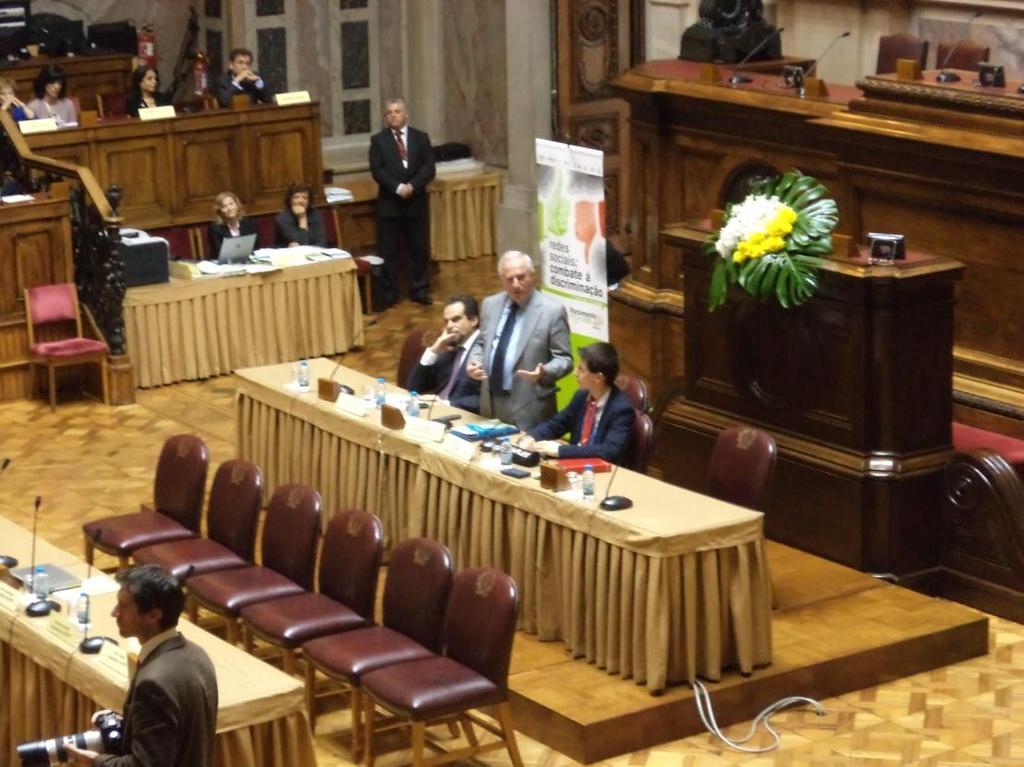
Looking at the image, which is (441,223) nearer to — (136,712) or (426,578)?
(426,578)

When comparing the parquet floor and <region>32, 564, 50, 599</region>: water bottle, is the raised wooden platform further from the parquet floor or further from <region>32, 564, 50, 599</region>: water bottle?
<region>32, 564, 50, 599</region>: water bottle

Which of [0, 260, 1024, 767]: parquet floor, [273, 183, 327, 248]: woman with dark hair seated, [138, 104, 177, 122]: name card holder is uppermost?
[138, 104, 177, 122]: name card holder

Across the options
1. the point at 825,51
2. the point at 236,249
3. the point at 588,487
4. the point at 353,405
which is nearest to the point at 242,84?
the point at 236,249

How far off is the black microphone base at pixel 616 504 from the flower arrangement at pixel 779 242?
5.39 ft

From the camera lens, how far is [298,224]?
1377 cm

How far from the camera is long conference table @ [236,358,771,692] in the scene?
24.8 feet

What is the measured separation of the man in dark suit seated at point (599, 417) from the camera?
8.38 meters

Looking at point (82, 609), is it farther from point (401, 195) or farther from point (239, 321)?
point (401, 195)

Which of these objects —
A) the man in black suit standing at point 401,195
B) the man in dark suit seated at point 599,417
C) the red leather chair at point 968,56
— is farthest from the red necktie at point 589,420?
the man in black suit standing at point 401,195

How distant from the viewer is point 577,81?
15.7m

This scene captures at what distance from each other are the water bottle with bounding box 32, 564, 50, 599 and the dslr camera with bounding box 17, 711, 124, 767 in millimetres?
1384

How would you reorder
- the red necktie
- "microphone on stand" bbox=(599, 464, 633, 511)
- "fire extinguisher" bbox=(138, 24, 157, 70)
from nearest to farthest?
"microphone on stand" bbox=(599, 464, 633, 511)
the red necktie
"fire extinguisher" bbox=(138, 24, 157, 70)

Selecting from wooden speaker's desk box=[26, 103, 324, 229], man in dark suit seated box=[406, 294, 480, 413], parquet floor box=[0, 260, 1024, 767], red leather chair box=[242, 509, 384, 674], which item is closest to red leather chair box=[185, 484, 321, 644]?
red leather chair box=[242, 509, 384, 674]

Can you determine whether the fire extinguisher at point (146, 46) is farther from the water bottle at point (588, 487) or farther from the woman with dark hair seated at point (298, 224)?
the water bottle at point (588, 487)
